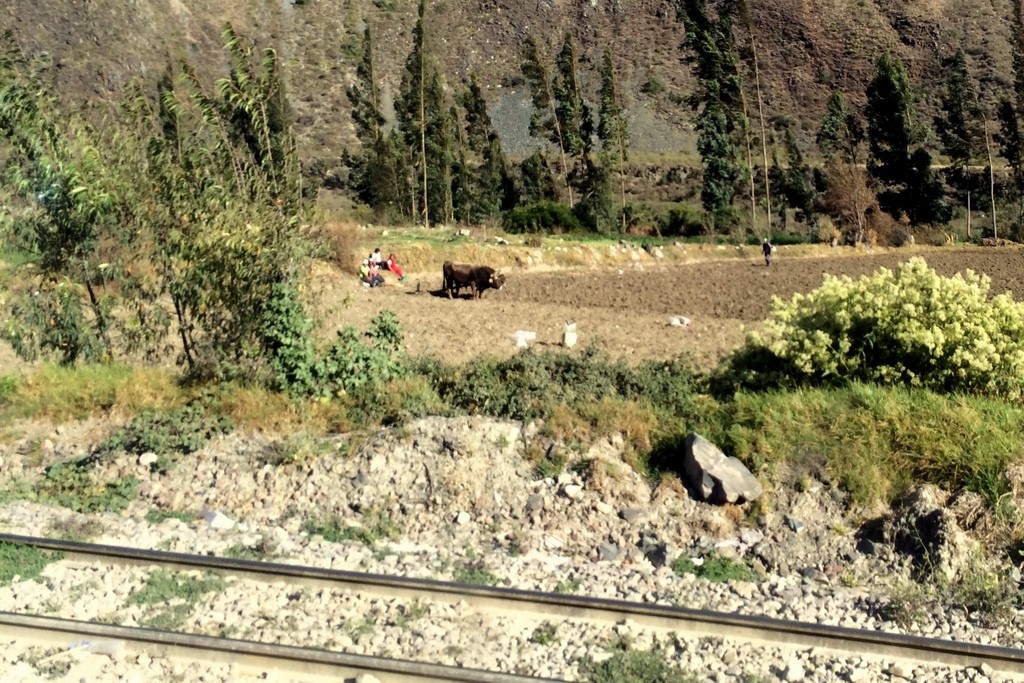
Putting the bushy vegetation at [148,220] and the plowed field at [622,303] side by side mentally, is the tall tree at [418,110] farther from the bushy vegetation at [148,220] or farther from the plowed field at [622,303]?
the bushy vegetation at [148,220]

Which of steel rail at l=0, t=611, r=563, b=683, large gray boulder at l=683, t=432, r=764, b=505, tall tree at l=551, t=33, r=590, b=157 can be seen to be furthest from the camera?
tall tree at l=551, t=33, r=590, b=157

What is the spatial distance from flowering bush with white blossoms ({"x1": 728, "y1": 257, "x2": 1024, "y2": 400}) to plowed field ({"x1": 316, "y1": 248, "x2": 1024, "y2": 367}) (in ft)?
9.91

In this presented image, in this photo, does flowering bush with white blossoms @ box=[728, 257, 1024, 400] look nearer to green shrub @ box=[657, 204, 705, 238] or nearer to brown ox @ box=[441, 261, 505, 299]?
brown ox @ box=[441, 261, 505, 299]

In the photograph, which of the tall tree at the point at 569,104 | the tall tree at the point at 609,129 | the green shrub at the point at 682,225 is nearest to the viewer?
the green shrub at the point at 682,225

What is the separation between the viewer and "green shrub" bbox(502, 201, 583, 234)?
3988cm

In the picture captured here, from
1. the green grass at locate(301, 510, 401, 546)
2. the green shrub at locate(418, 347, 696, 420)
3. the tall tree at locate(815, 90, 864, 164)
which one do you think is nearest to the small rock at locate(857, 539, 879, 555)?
the green shrub at locate(418, 347, 696, 420)

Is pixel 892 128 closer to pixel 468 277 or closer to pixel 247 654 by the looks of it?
pixel 468 277

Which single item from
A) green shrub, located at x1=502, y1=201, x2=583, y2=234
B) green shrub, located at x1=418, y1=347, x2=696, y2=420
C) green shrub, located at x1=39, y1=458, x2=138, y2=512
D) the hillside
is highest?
the hillside

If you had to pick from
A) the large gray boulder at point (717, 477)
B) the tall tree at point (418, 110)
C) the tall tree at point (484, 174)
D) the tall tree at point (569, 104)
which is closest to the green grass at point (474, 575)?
the large gray boulder at point (717, 477)

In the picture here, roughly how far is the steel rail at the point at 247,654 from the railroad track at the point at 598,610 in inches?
44.4

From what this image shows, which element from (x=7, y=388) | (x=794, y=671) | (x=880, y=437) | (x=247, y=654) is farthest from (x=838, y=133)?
(x=247, y=654)

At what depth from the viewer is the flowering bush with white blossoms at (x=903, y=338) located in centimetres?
981

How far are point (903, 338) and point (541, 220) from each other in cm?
3095

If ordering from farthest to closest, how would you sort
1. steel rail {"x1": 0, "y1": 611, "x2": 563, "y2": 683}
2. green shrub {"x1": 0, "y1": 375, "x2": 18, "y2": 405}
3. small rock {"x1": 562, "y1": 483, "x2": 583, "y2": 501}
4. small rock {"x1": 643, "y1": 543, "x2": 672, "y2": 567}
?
green shrub {"x1": 0, "y1": 375, "x2": 18, "y2": 405} < small rock {"x1": 562, "y1": 483, "x2": 583, "y2": 501} < small rock {"x1": 643, "y1": 543, "x2": 672, "y2": 567} < steel rail {"x1": 0, "y1": 611, "x2": 563, "y2": 683}
